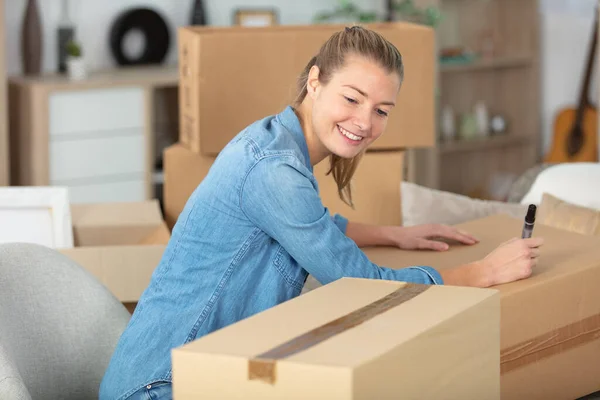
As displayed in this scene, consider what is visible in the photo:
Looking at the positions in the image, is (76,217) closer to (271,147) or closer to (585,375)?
(271,147)

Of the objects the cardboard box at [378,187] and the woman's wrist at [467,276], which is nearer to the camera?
the woman's wrist at [467,276]

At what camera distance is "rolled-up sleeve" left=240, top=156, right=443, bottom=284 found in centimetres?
145

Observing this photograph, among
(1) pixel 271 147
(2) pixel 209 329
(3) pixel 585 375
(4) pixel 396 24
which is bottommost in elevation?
(3) pixel 585 375

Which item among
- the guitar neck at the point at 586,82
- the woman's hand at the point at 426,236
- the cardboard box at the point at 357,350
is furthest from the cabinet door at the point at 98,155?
the cardboard box at the point at 357,350

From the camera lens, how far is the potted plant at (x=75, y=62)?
405 centimetres

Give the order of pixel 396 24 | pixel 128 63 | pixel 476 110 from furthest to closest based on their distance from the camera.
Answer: pixel 476 110
pixel 128 63
pixel 396 24

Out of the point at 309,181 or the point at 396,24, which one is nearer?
the point at 309,181

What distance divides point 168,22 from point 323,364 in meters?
3.75

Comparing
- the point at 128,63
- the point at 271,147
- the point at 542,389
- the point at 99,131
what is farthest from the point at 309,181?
the point at 128,63

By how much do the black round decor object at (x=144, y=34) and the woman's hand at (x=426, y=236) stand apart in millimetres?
2766

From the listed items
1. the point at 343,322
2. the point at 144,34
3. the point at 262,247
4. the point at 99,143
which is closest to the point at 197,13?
the point at 144,34

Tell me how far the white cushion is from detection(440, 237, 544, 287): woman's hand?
0.80m

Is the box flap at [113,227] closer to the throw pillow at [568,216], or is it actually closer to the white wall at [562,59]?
the throw pillow at [568,216]

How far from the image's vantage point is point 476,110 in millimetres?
5180
